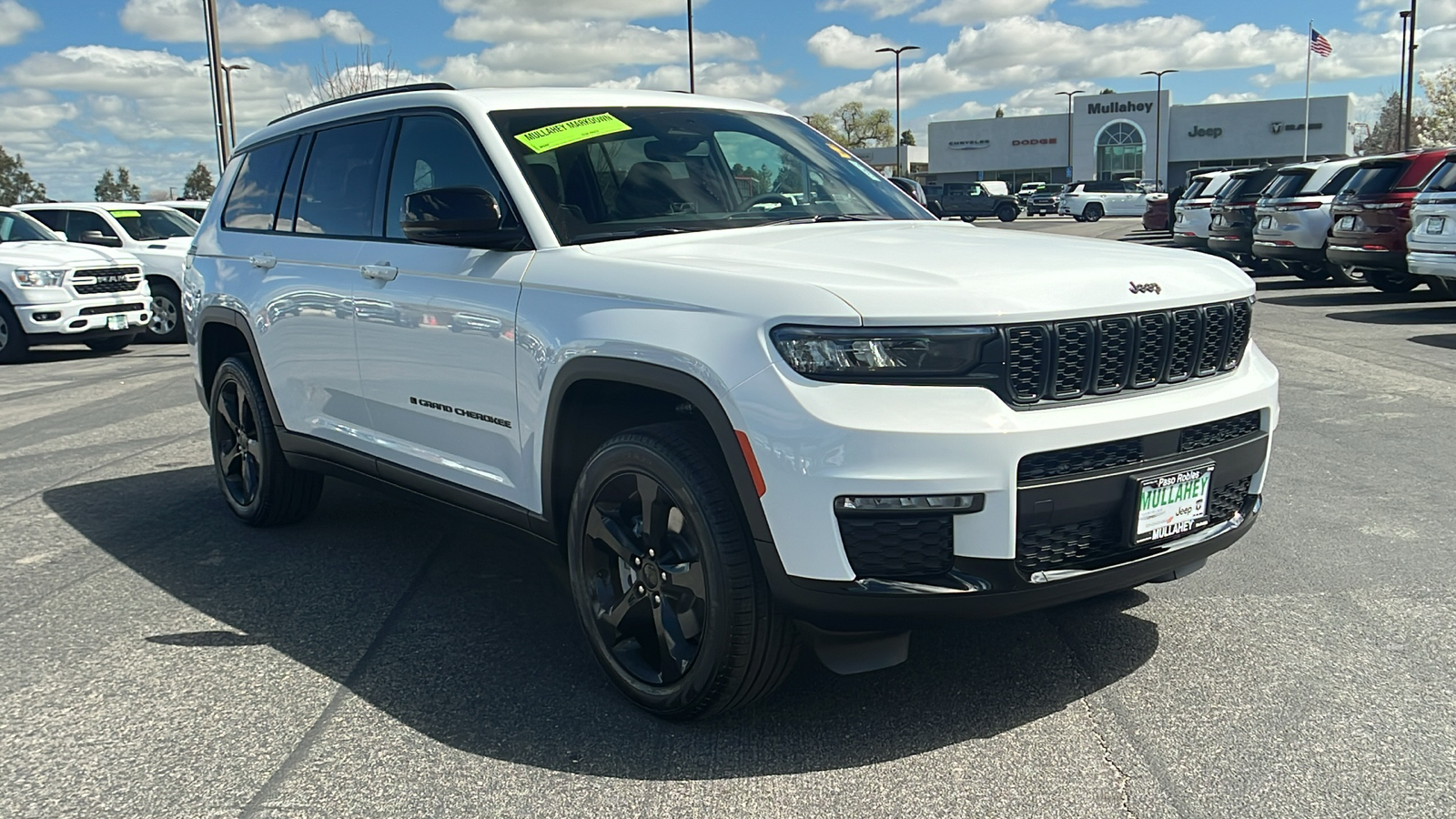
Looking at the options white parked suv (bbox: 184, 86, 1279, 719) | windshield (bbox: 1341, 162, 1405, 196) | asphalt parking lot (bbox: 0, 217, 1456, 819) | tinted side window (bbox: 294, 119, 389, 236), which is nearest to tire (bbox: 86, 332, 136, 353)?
asphalt parking lot (bbox: 0, 217, 1456, 819)

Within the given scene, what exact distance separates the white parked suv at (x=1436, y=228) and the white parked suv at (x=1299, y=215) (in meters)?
3.76

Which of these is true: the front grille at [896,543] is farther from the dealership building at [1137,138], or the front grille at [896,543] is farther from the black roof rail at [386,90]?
the dealership building at [1137,138]

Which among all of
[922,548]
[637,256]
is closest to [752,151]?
[637,256]

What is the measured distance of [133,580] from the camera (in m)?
5.09

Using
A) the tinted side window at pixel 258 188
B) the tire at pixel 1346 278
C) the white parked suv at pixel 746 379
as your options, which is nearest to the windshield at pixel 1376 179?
the tire at pixel 1346 278

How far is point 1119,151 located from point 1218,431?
276 feet

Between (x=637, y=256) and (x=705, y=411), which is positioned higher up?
(x=637, y=256)

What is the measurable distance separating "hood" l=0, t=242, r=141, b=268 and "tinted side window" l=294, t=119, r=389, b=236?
11085 millimetres

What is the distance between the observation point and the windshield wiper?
12.7ft

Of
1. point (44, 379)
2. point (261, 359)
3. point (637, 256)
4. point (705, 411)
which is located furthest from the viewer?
point (44, 379)

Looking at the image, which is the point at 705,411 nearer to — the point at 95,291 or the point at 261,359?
the point at 261,359

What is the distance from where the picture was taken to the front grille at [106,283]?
14.6m

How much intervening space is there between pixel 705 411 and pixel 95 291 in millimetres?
13960

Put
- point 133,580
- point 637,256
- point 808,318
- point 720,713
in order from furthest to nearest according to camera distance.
Result: point 133,580
point 637,256
point 720,713
point 808,318
